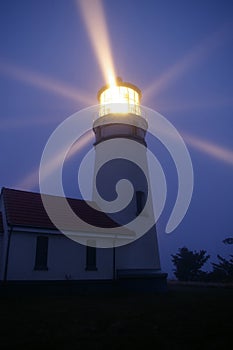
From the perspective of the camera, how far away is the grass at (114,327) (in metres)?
6.24

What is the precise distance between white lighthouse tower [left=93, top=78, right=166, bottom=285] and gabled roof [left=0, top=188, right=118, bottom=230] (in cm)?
135

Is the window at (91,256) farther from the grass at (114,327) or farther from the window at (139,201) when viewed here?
the grass at (114,327)

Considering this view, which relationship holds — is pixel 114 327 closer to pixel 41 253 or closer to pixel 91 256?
pixel 41 253

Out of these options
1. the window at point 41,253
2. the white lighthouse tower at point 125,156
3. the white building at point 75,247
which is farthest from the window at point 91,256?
the white lighthouse tower at point 125,156

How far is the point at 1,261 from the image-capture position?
14852 millimetres

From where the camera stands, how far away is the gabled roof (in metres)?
15.7

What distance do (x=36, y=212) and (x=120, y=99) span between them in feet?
31.0

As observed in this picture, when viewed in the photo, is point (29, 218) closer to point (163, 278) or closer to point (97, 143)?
point (97, 143)

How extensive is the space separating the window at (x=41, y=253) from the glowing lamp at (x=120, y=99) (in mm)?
9667

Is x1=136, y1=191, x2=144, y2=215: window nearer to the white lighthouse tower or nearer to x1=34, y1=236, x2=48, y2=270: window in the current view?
the white lighthouse tower

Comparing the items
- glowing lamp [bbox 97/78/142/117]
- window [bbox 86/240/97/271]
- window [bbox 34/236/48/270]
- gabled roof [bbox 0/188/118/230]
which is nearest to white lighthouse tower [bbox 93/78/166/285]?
glowing lamp [bbox 97/78/142/117]

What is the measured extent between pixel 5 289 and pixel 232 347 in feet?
36.9

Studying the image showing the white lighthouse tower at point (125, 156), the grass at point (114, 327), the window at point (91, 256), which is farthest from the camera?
the white lighthouse tower at point (125, 156)

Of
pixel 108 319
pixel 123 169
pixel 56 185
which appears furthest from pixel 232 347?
pixel 56 185
